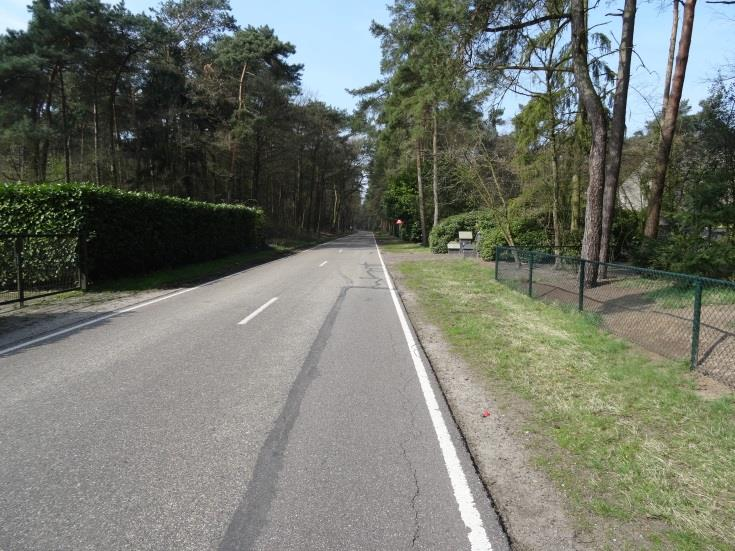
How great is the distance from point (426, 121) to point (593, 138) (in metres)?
19.1

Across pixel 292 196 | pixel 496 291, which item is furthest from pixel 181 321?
pixel 292 196

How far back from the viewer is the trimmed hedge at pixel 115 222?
1252 centimetres

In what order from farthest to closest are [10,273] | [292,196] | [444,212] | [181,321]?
[292,196] < [444,212] < [10,273] < [181,321]

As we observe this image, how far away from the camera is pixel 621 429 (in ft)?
14.1

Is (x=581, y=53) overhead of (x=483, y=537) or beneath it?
overhead

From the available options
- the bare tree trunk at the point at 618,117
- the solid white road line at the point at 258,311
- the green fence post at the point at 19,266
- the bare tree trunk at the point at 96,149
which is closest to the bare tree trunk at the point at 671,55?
the bare tree trunk at the point at 618,117

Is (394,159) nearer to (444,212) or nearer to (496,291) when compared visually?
(444,212)

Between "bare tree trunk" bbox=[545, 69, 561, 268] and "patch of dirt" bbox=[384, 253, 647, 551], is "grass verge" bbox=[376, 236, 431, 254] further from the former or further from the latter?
"patch of dirt" bbox=[384, 253, 647, 551]

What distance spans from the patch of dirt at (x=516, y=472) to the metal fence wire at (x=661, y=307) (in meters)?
2.79

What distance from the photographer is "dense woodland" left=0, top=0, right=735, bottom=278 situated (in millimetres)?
12484

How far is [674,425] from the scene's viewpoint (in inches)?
172

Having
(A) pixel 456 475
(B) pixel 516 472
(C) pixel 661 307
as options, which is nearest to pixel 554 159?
(C) pixel 661 307

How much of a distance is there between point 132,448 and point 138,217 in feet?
43.0

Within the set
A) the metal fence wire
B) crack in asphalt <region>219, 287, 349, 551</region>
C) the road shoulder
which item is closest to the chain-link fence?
crack in asphalt <region>219, 287, 349, 551</region>
